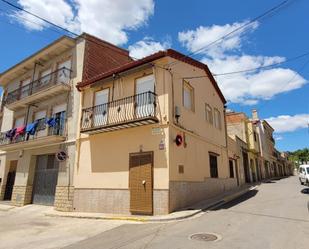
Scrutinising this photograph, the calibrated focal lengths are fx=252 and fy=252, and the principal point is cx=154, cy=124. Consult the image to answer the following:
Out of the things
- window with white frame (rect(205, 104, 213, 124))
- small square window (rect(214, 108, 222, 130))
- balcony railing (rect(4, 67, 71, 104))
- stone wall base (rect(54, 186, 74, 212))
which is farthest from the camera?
small square window (rect(214, 108, 222, 130))

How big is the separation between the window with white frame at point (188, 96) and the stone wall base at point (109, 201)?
488 cm

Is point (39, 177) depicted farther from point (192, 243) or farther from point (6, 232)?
point (192, 243)

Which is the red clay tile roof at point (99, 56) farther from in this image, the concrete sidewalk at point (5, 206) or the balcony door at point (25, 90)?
the concrete sidewalk at point (5, 206)

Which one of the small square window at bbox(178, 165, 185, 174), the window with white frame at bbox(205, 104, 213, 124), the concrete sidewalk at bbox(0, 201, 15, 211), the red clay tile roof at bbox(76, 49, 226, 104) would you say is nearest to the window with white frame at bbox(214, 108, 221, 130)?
the window with white frame at bbox(205, 104, 213, 124)

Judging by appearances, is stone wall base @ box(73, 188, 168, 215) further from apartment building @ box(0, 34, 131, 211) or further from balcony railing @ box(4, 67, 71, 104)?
balcony railing @ box(4, 67, 71, 104)

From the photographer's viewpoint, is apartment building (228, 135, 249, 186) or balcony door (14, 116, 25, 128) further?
apartment building (228, 135, 249, 186)

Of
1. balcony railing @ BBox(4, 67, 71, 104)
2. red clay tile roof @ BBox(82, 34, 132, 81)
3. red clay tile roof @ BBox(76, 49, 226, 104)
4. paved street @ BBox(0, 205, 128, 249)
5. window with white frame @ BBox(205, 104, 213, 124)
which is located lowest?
paved street @ BBox(0, 205, 128, 249)

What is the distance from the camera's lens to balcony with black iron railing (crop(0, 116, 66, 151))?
14734 millimetres

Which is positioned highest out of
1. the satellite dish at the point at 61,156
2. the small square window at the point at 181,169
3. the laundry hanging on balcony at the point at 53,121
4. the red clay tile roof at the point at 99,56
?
the red clay tile roof at the point at 99,56

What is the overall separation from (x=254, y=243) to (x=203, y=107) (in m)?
9.96

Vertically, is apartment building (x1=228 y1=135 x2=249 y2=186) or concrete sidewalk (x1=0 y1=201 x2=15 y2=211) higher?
apartment building (x1=228 y1=135 x2=249 y2=186)

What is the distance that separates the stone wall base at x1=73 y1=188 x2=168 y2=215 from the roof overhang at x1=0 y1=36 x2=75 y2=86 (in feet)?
30.6

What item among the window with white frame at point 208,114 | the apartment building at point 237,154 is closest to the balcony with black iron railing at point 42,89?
the window with white frame at point 208,114

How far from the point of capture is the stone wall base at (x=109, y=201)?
392 inches
